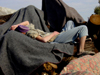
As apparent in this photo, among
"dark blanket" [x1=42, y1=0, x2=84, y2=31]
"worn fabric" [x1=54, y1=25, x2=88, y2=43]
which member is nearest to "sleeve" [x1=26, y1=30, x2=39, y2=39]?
"worn fabric" [x1=54, y1=25, x2=88, y2=43]

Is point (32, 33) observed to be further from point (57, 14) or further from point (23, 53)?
point (57, 14)

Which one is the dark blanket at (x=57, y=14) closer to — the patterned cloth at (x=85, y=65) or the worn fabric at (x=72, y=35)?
the worn fabric at (x=72, y=35)

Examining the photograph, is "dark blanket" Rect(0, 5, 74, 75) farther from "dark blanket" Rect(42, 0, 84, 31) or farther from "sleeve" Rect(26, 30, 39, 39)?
"dark blanket" Rect(42, 0, 84, 31)

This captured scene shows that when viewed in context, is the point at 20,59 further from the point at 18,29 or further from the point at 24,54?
the point at 18,29

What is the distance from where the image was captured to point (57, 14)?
342cm

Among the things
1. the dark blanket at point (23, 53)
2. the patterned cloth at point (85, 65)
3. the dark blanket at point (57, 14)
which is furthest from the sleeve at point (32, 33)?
the dark blanket at point (57, 14)

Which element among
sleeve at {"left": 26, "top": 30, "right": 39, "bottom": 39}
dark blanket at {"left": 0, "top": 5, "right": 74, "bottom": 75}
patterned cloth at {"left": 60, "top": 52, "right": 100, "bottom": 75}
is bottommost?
patterned cloth at {"left": 60, "top": 52, "right": 100, "bottom": 75}

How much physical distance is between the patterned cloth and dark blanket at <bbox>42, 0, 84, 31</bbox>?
102cm

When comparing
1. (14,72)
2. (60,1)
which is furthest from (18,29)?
(60,1)

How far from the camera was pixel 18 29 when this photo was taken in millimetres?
2490

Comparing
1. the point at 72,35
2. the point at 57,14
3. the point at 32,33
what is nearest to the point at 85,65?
the point at 72,35

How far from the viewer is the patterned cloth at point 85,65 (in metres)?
2.23

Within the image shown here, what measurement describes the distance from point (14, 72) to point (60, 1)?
2.05 meters

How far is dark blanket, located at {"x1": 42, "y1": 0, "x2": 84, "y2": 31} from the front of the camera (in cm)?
326
